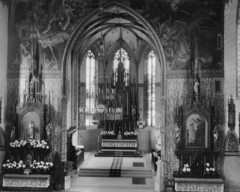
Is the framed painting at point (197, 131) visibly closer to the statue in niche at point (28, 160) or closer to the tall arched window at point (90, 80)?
the statue in niche at point (28, 160)

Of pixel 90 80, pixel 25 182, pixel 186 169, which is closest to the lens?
pixel 186 169

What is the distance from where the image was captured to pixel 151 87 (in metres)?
33.4

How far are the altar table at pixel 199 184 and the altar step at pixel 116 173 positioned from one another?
5193 millimetres

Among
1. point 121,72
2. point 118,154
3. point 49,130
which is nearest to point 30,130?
point 49,130

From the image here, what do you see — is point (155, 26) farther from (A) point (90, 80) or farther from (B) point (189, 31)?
(A) point (90, 80)

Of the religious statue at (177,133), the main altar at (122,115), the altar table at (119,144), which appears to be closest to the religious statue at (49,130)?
the religious statue at (177,133)

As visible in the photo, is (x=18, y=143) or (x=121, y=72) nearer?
(x=18, y=143)

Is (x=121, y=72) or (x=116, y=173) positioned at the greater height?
(x=121, y=72)

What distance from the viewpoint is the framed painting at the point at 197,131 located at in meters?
18.5

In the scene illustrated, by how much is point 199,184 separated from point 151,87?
16.9 meters

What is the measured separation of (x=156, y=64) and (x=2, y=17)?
60.5 ft

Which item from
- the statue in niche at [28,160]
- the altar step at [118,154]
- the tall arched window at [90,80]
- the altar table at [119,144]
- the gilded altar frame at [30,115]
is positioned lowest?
the altar step at [118,154]

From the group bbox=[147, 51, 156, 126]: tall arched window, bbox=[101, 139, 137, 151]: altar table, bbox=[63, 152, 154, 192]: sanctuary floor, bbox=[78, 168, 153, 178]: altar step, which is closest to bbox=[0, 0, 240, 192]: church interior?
bbox=[63, 152, 154, 192]: sanctuary floor

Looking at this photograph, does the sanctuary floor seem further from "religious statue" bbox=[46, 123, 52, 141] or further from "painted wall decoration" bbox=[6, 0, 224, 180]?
"religious statue" bbox=[46, 123, 52, 141]
